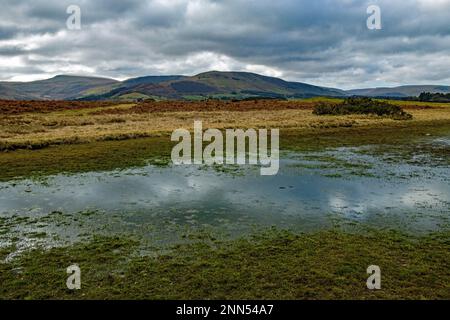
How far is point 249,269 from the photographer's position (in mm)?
10781

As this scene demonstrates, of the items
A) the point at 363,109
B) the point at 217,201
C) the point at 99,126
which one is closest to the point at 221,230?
the point at 217,201

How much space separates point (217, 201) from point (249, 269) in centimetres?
743

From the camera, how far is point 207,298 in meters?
9.26

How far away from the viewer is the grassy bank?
31.1 ft

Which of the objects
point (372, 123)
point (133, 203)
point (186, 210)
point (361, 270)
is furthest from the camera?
point (372, 123)

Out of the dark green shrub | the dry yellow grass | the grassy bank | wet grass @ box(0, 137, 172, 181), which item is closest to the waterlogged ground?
the grassy bank

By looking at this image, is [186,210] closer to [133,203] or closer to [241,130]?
[133,203]

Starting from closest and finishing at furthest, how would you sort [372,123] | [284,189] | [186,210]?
1. [186,210]
2. [284,189]
3. [372,123]

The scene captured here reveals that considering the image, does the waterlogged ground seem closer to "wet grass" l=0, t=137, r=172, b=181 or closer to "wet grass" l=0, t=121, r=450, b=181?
"wet grass" l=0, t=137, r=172, b=181

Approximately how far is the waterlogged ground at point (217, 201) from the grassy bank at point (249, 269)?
1.16m

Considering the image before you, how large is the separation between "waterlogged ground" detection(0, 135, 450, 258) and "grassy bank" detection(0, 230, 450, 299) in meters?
1.16

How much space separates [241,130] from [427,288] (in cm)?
3856

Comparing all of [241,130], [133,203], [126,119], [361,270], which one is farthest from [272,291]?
[126,119]

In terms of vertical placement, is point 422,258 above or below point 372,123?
below
